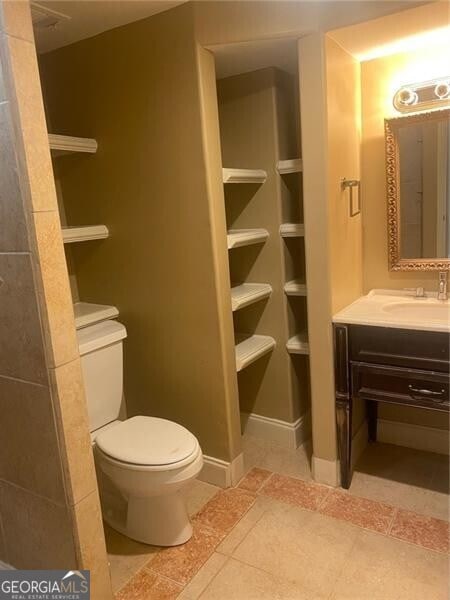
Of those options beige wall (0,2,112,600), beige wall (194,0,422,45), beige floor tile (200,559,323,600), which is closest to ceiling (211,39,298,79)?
beige wall (194,0,422,45)

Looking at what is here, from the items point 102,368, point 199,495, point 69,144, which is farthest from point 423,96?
point 199,495

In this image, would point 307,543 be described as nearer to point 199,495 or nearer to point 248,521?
point 248,521

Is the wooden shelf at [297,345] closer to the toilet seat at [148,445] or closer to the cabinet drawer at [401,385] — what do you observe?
the cabinet drawer at [401,385]

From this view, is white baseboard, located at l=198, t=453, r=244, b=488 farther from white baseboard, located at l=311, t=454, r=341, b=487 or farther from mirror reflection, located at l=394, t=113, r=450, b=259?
mirror reflection, located at l=394, t=113, r=450, b=259

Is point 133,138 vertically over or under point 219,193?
over

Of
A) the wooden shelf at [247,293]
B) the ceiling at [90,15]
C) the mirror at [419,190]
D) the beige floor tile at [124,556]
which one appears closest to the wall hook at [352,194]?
the mirror at [419,190]

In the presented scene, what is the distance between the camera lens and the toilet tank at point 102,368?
2.06 metres

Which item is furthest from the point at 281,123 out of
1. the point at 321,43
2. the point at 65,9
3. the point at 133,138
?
the point at 65,9

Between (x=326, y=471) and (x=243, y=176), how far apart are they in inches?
59.3

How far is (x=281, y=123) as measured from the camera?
2363 millimetres

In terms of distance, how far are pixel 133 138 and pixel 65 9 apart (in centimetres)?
55

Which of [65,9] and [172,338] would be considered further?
[172,338]

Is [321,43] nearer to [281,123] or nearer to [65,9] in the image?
[281,123]

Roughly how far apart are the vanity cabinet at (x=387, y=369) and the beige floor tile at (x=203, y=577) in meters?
0.72
